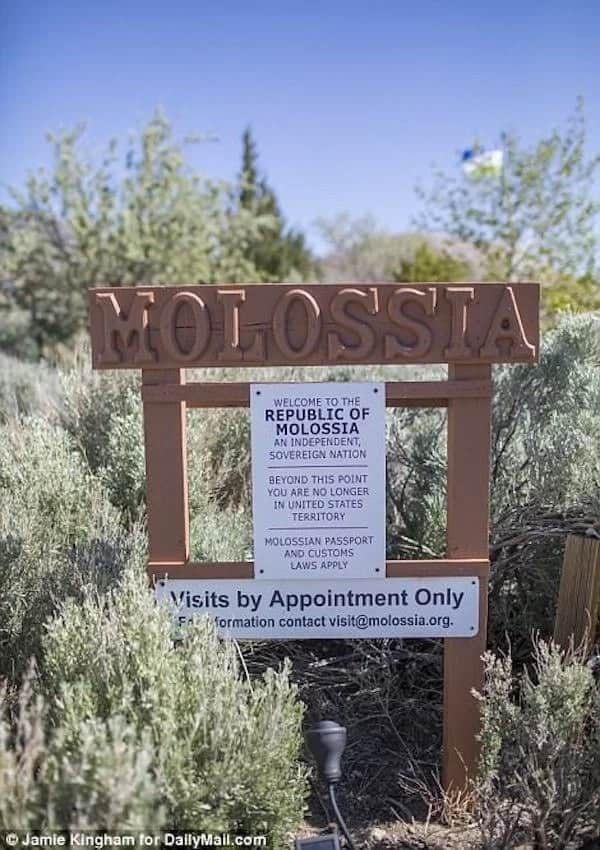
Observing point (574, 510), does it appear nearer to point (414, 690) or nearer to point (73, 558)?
point (414, 690)

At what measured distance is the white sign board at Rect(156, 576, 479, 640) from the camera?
10.5 ft

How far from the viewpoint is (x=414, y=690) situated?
388 centimetres

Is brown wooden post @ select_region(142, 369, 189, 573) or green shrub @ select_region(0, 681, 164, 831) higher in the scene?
brown wooden post @ select_region(142, 369, 189, 573)


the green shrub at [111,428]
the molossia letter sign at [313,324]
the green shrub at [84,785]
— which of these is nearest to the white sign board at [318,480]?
the molossia letter sign at [313,324]

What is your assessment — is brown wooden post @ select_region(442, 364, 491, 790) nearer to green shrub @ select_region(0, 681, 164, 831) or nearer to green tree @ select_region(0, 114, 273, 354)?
green shrub @ select_region(0, 681, 164, 831)

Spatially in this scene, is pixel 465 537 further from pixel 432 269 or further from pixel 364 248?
pixel 364 248

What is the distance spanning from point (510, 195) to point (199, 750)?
1523 centimetres

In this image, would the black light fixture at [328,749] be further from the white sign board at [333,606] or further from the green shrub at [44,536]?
the green shrub at [44,536]

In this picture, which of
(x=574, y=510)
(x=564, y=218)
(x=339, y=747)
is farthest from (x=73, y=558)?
(x=564, y=218)

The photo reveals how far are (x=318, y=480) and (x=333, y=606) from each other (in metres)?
0.48

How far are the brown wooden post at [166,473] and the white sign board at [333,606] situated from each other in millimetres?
134

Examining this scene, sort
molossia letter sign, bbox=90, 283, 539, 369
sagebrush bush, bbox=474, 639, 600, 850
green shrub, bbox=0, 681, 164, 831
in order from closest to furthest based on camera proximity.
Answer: green shrub, bbox=0, 681, 164, 831 → sagebrush bush, bbox=474, 639, 600, 850 → molossia letter sign, bbox=90, 283, 539, 369

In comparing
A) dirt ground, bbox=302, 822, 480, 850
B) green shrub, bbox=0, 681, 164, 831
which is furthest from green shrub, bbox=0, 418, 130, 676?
dirt ground, bbox=302, 822, 480, 850

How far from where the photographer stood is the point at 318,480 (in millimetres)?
3209
